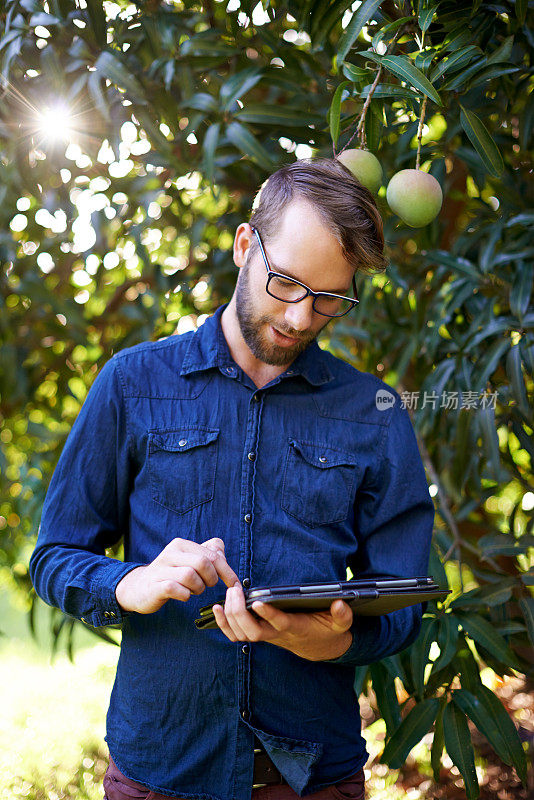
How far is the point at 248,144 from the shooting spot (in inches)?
60.8

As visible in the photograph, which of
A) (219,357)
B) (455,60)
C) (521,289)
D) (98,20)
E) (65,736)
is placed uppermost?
(98,20)

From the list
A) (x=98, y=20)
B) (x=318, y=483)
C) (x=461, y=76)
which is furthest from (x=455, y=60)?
(x=98, y=20)

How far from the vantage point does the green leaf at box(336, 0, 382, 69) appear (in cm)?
111

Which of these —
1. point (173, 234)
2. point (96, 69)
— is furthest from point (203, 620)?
point (173, 234)

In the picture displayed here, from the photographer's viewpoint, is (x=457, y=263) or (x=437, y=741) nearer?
(x=437, y=741)

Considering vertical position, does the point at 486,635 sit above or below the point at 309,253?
below

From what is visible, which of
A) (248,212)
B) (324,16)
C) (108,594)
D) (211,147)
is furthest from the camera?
(248,212)

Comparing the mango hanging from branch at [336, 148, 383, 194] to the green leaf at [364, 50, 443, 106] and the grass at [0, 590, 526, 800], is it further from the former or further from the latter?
the grass at [0, 590, 526, 800]

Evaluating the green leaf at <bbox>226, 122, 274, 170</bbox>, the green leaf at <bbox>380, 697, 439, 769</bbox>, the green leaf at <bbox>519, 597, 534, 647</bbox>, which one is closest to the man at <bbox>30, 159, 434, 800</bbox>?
the green leaf at <bbox>226, 122, 274, 170</bbox>

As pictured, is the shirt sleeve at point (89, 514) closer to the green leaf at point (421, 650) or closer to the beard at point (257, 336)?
the beard at point (257, 336)

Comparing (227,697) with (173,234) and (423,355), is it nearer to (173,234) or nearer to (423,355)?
(423,355)

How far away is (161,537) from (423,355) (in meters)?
1.26

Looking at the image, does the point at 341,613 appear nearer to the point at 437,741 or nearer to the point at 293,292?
the point at 293,292

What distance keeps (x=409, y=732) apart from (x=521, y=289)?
3.21ft
